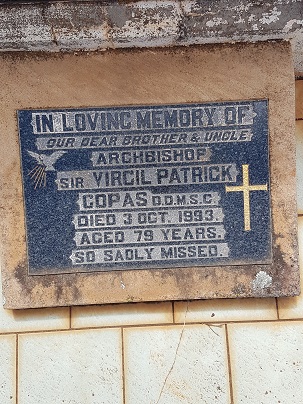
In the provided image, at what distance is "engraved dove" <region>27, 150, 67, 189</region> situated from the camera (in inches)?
83.5

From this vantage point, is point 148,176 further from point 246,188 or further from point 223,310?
point 223,310

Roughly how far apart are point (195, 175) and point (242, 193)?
0.25 metres

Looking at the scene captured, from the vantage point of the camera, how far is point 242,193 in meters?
2.15

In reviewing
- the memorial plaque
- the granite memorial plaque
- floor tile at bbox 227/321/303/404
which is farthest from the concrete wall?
the memorial plaque

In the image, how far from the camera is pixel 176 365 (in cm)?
228

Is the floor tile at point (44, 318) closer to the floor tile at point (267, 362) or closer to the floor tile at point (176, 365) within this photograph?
the floor tile at point (176, 365)

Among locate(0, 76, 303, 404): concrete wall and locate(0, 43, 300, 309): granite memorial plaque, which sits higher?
locate(0, 43, 300, 309): granite memorial plaque

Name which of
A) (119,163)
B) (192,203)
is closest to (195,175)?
(192,203)

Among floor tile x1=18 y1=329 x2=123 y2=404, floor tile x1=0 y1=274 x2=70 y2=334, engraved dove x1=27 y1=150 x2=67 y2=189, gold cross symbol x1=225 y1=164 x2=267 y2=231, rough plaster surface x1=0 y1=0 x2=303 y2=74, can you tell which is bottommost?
floor tile x1=18 y1=329 x2=123 y2=404

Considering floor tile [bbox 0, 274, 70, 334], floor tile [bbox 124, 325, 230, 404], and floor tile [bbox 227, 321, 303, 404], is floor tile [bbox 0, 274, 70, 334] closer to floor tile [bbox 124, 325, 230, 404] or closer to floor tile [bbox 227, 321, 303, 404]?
floor tile [bbox 124, 325, 230, 404]

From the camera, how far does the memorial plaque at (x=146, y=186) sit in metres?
2.11

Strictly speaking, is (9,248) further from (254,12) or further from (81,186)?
(254,12)

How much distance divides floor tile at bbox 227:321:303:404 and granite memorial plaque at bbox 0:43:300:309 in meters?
0.25

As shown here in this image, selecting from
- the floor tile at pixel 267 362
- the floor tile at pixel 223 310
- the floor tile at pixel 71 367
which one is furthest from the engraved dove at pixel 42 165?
the floor tile at pixel 267 362
